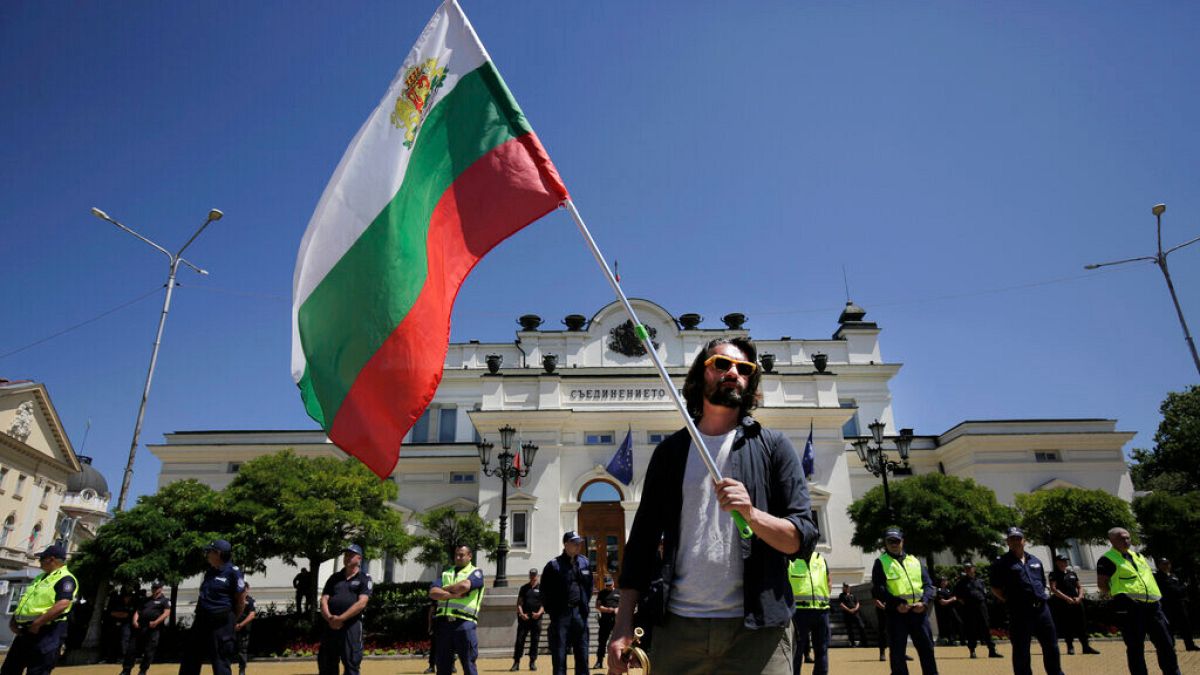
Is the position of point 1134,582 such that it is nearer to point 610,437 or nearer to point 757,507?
point 757,507

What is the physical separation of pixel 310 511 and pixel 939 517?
2109cm

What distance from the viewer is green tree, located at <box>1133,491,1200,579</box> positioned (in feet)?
83.5

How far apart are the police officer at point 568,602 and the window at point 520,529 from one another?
1959 cm

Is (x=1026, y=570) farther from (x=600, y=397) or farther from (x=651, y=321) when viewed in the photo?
(x=651, y=321)

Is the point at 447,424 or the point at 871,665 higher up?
the point at 447,424

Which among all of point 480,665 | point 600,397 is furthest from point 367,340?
point 600,397

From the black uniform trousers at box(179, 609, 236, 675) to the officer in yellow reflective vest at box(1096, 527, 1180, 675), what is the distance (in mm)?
10268

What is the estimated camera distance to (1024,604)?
8.17m

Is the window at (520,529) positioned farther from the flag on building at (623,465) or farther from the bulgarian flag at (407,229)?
the bulgarian flag at (407,229)

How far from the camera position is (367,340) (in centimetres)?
454

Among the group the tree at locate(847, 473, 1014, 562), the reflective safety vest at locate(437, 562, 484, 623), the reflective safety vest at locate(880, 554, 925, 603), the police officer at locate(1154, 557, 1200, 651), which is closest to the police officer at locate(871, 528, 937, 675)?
the reflective safety vest at locate(880, 554, 925, 603)

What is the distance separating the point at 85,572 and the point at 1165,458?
62.8m

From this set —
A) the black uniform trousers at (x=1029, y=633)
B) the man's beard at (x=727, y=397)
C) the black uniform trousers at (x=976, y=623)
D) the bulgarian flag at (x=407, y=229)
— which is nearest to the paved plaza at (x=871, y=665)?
the black uniform trousers at (x=976, y=623)

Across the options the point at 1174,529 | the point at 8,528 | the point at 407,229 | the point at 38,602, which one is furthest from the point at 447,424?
the point at 407,229
